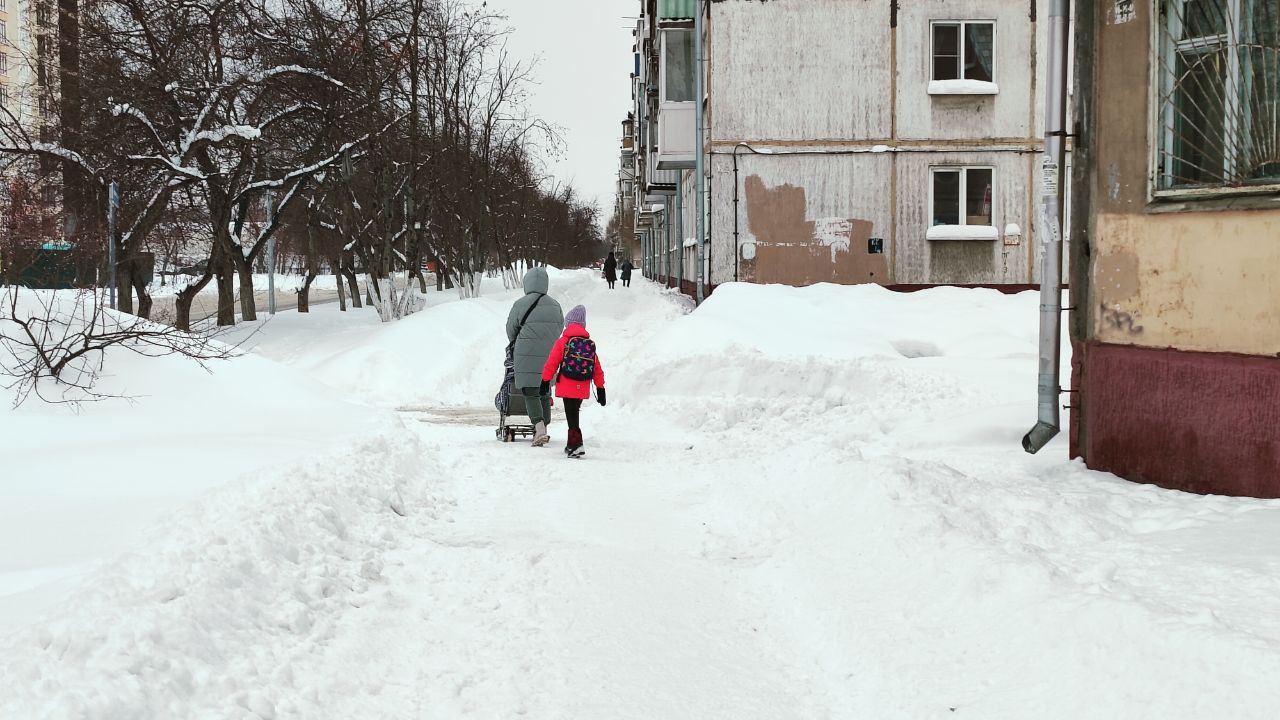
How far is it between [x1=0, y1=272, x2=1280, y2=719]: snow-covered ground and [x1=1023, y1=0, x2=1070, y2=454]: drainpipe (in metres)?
0.25

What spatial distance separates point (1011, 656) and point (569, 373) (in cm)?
616

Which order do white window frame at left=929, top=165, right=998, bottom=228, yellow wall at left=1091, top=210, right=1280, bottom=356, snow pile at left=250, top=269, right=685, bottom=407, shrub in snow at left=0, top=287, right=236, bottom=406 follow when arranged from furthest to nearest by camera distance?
1. white window frame at left=929, top=165, right=998, bottom=228
2. snow pile at left=250, top=269, right=685, bottom=407
3. shrub in snow at left=0, top=287, right=236, bottom=406
4. yellow wall at left=1091, top=210, right=1280, bottom=356

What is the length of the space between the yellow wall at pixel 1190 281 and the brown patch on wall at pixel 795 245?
578 inches

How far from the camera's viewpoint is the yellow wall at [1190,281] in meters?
6.16

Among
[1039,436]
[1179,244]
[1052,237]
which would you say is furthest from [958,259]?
[1179,244]

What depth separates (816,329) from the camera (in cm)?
1484

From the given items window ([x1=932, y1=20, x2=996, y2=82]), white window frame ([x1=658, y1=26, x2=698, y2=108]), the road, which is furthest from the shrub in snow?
white window frame ([x1=658, y1=26, x2=698, y2=108])

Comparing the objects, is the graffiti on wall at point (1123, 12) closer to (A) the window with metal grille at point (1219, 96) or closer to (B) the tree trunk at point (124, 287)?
(A) the window with metal grille at point (1219, 96)

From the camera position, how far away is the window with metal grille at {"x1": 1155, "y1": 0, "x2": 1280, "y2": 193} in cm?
645

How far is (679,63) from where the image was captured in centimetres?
2577

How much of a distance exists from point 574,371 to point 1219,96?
5.52m

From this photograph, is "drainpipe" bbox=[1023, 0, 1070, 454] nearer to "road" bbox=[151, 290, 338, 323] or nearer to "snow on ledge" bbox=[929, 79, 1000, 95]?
"snow on ledge" bbox=[929, 79, 1000, 95]

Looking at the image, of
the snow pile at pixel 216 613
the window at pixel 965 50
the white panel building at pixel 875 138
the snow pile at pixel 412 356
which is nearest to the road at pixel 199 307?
the snow pile at pixel 412 356

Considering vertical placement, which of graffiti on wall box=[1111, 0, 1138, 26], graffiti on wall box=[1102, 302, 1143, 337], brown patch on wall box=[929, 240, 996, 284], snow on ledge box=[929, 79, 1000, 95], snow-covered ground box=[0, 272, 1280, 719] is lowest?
snow-covered ground box=[0, 272, 1280, 719]
